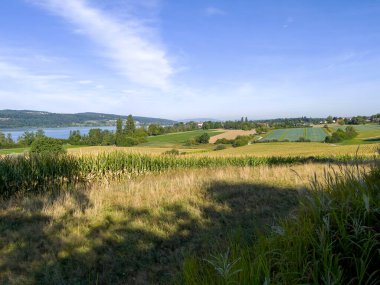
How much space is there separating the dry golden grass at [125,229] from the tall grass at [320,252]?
0.98 m

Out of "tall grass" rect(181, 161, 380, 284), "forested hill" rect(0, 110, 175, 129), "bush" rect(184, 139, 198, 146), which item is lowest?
"bush" rect(184, 139, 198, 146)

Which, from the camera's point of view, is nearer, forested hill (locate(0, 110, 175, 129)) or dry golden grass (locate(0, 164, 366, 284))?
dry golden grass (locate(0, 164, 366, 284))

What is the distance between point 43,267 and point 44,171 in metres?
7.38

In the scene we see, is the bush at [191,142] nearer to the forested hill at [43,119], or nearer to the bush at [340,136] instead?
the bush at [340,136]

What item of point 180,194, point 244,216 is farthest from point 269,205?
point 180,194

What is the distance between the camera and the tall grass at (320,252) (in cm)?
163

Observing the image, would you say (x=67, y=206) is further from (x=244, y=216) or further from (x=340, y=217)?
(x=340, y=217)

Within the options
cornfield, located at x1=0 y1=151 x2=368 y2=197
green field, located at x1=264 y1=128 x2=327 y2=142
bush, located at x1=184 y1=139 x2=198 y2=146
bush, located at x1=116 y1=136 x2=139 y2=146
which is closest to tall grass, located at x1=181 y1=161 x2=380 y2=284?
cornfield, located at x1=0 y1=151 x2=368 y2=197

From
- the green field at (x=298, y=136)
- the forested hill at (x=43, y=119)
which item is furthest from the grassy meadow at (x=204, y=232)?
the forested hill at (x=43, y=119)

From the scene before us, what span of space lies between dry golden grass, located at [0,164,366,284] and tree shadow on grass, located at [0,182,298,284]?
0.01m

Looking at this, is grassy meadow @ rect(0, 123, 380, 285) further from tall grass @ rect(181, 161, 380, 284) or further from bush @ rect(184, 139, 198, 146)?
bush @ rect(184, 139, 198, 146)

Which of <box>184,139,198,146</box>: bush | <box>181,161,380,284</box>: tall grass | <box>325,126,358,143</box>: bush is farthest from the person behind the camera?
<box>184,139,198,146</box>: bush

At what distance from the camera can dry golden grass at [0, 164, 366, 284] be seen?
12.0ft

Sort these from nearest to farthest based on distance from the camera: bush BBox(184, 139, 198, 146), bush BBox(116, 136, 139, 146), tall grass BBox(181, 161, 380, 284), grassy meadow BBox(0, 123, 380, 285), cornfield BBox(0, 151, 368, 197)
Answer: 1. tall grass BBox(181, 161, 380, 284)
2. grassy meadow BBox(0, 123, 380, 285)
3. cornfield BBox(0, 151, 368, 197)
4. bush BBox(116, 136, 139, 146)
5. bush BBox(184, 139, 198, 146)
